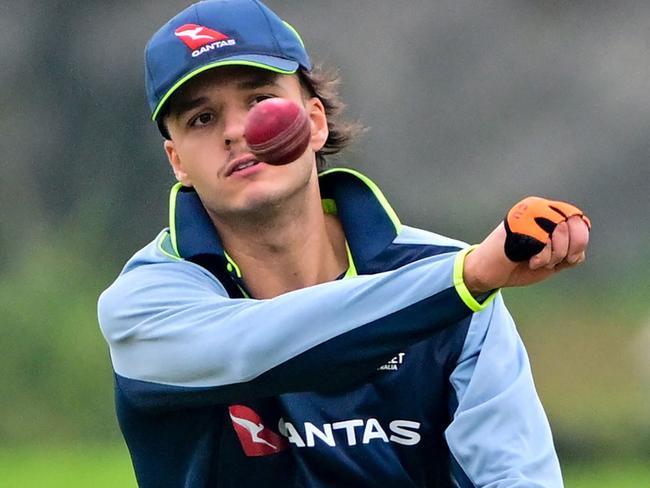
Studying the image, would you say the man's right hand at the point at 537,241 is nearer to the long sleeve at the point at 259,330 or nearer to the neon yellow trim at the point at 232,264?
the long sleeve at the point at 259,330

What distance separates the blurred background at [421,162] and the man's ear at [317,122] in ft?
6.43

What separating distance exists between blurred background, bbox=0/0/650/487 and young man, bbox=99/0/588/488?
233 cm

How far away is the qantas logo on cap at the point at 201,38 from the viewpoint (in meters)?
3.08

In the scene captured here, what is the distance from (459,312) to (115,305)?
33.8 inches

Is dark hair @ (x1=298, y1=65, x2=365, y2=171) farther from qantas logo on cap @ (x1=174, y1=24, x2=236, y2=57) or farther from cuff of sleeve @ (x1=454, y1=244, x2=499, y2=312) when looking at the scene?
cuff of sleeve @ (x1=454, y1=244, x2=499, y2=312)

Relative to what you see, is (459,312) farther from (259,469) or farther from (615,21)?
(615,21)

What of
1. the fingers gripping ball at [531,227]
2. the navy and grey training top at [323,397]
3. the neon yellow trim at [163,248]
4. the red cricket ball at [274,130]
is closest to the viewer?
the fingers gripping ball at [531,227]

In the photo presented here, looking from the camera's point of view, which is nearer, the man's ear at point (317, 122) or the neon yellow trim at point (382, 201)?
the neon yellow trim at point (382, 201)

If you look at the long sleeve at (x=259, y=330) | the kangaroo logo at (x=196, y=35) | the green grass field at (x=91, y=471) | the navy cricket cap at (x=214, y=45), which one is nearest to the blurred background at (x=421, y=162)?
the green grass field at (x=91, y=471)

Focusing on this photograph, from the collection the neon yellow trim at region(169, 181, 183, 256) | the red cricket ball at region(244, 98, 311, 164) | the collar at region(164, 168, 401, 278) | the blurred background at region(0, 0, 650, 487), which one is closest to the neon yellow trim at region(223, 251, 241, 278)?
the collar at region(164, 168, 401, 278)

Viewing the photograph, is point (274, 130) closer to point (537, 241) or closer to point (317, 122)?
point (537, 241)

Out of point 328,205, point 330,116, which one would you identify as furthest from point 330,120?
point 328,205

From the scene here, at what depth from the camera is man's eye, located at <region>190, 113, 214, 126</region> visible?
125 inches

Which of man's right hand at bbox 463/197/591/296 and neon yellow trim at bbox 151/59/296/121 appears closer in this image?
man's right hand at bbox 463/197/591/296
